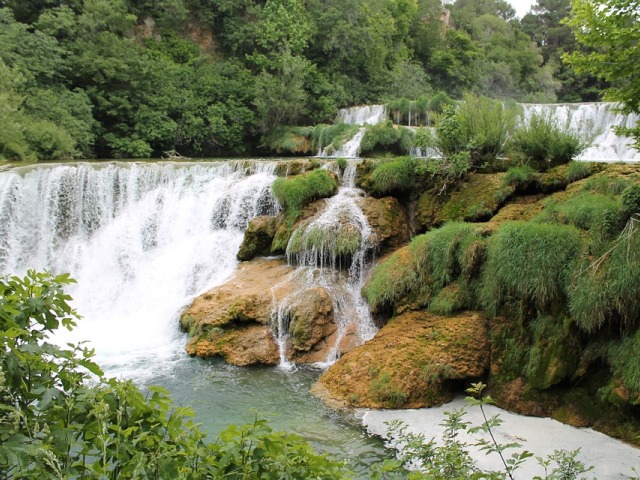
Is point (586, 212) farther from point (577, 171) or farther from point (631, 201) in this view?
point (577, 171)

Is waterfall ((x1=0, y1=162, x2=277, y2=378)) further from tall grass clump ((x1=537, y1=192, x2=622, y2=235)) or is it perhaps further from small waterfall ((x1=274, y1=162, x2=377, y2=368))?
tall grass clump ((x1=537, y1=192, x2=622, y2=235))

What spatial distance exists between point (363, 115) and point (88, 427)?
859 inches

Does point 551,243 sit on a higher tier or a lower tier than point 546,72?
lower

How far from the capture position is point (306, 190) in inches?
412

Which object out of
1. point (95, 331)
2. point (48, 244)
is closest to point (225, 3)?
point (48, 244)

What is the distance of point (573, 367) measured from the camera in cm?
576

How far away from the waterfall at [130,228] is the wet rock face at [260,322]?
1258mm

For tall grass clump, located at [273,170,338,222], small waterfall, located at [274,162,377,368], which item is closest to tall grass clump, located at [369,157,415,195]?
small waterfall, located at [274,162,377,368]

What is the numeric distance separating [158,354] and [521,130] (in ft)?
25.3

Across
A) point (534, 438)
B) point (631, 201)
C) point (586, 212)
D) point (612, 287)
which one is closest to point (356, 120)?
point (586, 212)

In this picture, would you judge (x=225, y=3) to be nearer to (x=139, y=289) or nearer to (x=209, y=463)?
(x=139, y=289)

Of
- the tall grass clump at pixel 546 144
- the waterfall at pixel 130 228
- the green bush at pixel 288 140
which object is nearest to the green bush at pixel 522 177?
the tall grass clump at pixel 546 144

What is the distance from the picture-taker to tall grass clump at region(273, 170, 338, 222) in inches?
412

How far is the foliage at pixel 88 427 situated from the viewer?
167 cm
